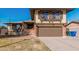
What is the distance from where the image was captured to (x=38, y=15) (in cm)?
1548

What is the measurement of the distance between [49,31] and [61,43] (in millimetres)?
1660

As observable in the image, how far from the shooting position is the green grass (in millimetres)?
14117

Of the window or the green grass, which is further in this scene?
the window

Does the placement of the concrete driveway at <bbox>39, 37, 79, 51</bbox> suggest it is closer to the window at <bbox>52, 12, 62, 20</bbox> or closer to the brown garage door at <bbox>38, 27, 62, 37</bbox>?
the brown garage door at <bbox>38, 27, 62, 37</bbox>

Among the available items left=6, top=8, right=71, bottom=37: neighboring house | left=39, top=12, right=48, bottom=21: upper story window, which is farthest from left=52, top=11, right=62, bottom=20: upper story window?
left=39, top=12, right=48, bottom=21: upper story window

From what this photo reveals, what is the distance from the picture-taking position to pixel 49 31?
52.7 feet

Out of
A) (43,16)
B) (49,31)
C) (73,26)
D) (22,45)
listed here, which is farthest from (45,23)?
(22,45)

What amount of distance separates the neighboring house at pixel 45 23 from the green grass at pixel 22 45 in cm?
73
